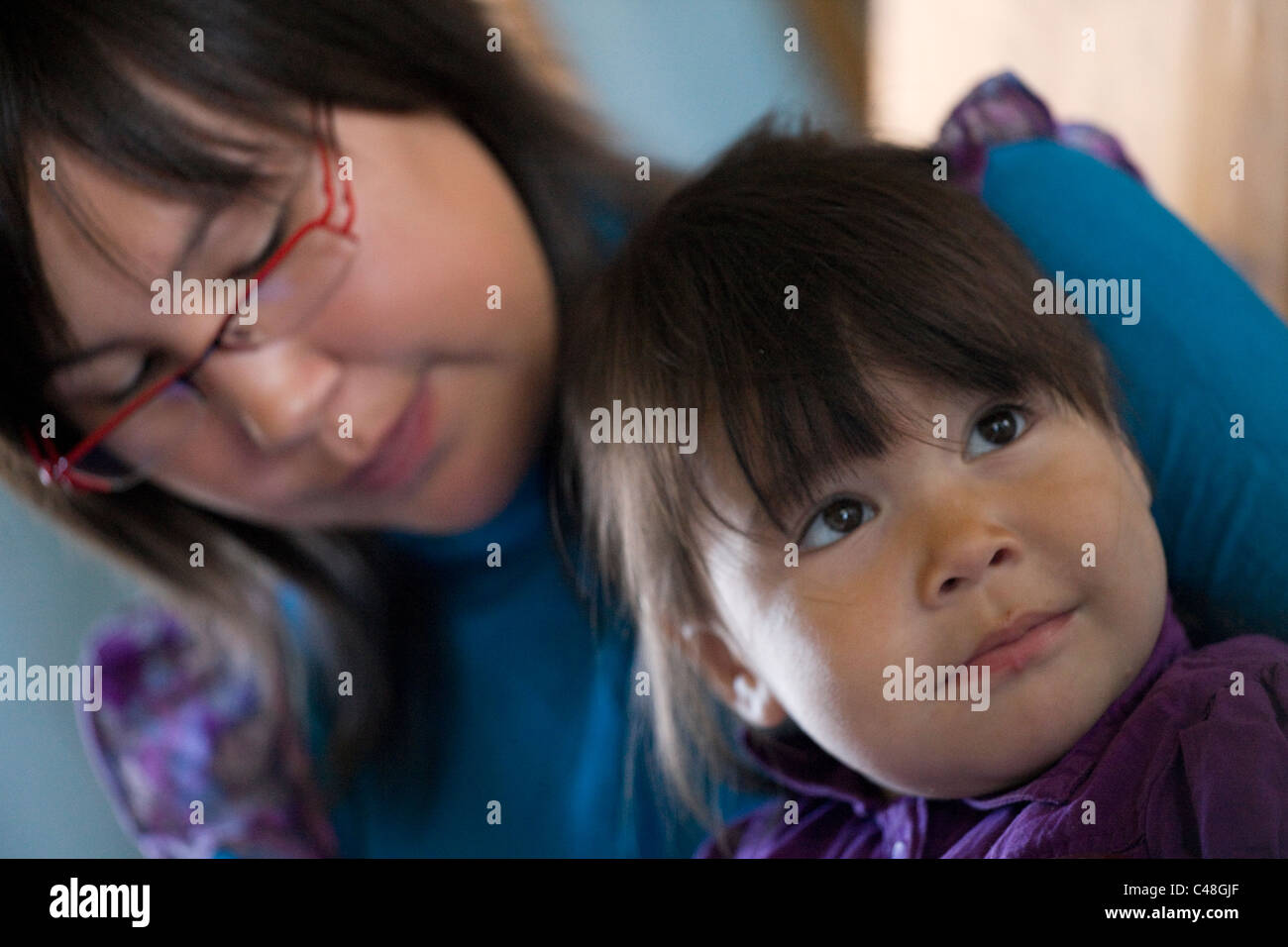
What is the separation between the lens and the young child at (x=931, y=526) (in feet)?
1.91

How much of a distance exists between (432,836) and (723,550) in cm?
45

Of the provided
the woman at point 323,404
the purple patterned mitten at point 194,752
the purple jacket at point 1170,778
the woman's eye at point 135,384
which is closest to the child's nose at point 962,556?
the purple jacket at point 1170,778

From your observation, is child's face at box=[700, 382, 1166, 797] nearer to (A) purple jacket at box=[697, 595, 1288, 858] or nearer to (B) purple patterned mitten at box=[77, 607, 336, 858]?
(A) purple jacket at box=[697, 595, 1288, 858]

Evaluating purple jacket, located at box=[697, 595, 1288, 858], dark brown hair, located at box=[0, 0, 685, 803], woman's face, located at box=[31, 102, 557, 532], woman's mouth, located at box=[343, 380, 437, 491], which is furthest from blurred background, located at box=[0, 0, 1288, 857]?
purple jacket, located at box=[697, 595, 1288, 858]

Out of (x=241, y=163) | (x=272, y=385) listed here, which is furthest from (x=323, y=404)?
(x=241, y=163)

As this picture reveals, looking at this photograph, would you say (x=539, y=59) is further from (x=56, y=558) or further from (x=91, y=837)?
(x=91, y=837)

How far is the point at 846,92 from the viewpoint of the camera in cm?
153

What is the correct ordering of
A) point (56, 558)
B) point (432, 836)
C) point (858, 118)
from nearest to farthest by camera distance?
point (432, 836) → point (56, 558) → point (858, 118)

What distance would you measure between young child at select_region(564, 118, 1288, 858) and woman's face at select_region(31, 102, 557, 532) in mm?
150

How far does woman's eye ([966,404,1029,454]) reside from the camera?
0.61 m
